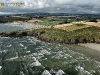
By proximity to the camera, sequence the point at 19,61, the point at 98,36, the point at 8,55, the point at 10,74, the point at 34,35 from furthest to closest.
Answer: the point at 34,35, the point at 98,36, the point at 8,55, the point at 19,61, the point at 10,74

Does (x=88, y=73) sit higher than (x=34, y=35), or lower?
higher

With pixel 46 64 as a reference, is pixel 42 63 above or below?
below

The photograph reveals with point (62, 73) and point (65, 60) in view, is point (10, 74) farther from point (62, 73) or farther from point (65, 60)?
point (65, 60)

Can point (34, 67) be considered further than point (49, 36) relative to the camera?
No

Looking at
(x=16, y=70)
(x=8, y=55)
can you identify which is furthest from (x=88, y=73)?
(x=8, y=55)

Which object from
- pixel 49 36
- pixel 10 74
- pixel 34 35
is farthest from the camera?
pixel 34 35

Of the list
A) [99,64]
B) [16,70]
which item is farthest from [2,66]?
[99,64]

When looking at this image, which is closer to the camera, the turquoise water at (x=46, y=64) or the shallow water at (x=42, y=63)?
the turquoise water at (x=46, y=64)

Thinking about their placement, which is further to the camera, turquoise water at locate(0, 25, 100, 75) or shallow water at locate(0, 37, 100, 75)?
shallow water at locate(0, 37, 100, 75)

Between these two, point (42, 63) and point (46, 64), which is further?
point (42, 63)

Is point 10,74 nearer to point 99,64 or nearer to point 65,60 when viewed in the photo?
point 65,60
